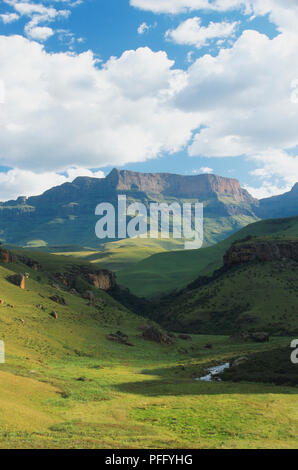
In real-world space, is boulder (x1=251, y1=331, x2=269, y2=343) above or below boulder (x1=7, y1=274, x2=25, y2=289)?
below

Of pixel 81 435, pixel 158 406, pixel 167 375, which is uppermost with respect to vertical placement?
pixel 81 435

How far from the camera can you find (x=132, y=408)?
3578 centimetres

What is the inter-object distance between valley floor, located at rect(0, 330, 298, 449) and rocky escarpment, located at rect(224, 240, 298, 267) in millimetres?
82932

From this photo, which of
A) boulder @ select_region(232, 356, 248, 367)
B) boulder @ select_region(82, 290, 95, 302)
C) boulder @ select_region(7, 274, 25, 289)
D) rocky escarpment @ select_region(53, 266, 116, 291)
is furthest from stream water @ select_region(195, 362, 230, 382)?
rocky escarpment @ select_region(53, 266, 116, 291)

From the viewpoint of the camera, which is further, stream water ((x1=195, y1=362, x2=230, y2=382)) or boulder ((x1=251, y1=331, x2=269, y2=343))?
boulder ((x1=251, y1=331, x2=269, y2=343))

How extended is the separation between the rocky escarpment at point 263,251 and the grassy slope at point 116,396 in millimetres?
58356

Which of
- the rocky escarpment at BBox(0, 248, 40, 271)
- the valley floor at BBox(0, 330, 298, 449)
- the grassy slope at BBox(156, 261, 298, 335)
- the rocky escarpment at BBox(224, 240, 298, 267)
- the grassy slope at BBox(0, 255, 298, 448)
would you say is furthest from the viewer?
the rocky escarpment at BBox(224, 240, 298, 267)

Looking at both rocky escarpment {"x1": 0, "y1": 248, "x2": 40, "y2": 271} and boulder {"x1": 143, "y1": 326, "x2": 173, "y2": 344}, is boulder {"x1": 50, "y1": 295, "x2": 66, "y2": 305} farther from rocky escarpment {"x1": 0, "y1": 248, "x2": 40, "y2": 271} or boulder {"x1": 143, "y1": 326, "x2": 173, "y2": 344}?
rocky escarpment {"x1": 0, "y1": 248, "x2": 40, "y2": 271}

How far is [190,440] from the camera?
2705 cm

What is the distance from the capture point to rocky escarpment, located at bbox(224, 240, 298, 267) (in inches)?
5310

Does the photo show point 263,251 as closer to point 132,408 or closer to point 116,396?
point 116,396
